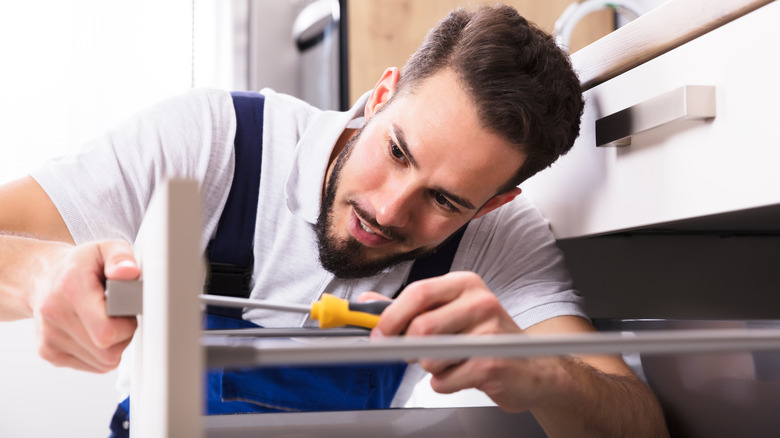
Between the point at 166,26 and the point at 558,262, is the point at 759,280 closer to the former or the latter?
the point at 558,262

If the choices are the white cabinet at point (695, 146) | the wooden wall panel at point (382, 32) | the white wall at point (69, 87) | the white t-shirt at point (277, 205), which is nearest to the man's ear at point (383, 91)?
the white t-shirt at point (277, 205)

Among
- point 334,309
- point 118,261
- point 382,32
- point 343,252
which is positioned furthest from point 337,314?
point 382,32

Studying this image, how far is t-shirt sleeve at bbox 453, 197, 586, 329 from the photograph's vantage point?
819 mm

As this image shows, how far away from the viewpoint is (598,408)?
Answer: 0.64 metres

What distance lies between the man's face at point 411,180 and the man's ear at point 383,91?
7 centimetres

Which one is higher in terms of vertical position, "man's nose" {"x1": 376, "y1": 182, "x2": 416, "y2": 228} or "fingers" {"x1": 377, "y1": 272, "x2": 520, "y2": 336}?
"man's nose" {"x1": 376, "y1": 182, "x2": 416, "y2": 228}

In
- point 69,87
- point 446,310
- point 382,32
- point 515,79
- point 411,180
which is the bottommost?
point 446,310

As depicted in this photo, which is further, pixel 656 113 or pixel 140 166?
pixel 140 166

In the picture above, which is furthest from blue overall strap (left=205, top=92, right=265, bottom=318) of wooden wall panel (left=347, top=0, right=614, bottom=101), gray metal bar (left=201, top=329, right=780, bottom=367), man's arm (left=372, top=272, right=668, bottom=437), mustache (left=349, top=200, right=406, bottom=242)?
wooden wall panel (left=347, top=0, right=614, bottom=101)

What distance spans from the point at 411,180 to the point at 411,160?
22mm

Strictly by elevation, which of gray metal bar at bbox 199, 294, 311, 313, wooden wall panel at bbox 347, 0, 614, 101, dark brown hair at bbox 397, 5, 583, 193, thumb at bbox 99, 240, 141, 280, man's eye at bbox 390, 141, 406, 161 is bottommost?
gray metal bar at bbox 199, 294, 311, 313

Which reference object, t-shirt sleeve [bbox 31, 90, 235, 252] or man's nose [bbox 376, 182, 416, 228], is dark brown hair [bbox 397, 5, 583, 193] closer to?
man's nose [bbox 376, 182, 416, 228]

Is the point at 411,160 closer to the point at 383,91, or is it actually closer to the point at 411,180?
the point at 411,180

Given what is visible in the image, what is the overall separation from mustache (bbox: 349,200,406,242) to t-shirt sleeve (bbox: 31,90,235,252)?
175 millimetres
